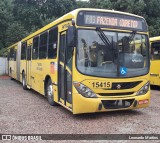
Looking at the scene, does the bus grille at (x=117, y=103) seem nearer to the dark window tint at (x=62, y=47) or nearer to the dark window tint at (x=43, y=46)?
the dark window tint at (x=62, y=47)

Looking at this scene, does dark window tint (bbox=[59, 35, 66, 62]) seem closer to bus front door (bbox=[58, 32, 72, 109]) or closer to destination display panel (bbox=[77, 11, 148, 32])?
bus front door (bbox=[58, 32, 72, 109])

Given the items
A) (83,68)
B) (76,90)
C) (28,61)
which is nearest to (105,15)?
(83,68)

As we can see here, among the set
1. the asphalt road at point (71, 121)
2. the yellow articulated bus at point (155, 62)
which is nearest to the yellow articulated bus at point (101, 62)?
the asphalt road at point (71, 121)

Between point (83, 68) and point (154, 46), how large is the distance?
8.38 m

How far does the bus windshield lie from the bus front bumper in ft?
2.10

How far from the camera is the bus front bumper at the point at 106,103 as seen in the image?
685 cm

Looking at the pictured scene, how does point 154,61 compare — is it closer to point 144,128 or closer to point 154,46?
point 154,46

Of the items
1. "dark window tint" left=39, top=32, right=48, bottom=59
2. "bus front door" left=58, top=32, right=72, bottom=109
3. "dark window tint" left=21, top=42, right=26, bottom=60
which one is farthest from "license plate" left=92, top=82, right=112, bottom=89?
"dark window tint" left=21, top=42, right=26, bottom=60

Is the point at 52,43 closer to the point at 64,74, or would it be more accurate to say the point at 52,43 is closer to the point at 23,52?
the point at 64,74

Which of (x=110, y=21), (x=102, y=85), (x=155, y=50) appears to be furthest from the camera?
(x=155, y=50)

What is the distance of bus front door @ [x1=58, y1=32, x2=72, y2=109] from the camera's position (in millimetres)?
7351

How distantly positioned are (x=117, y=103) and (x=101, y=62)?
3.99 feet

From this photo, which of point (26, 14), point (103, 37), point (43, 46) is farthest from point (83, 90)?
point (26, 14)

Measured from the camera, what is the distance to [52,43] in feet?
29.7
